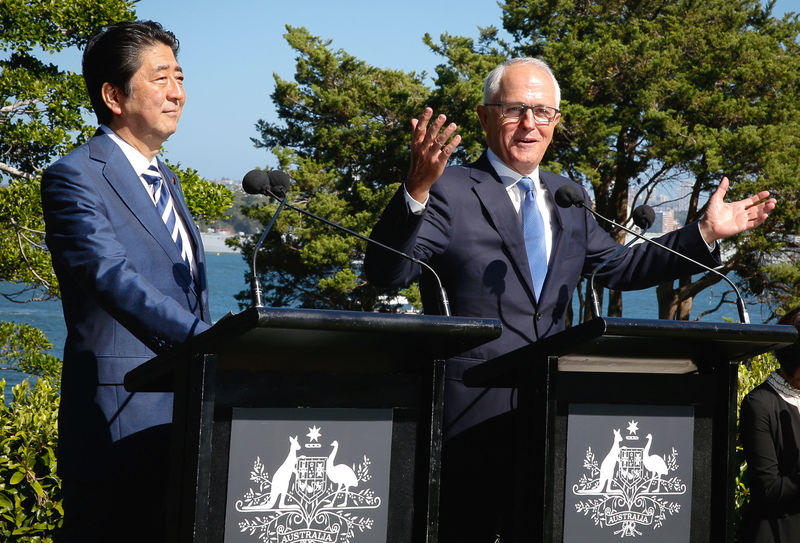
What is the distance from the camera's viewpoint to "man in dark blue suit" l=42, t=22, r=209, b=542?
6.49 feet

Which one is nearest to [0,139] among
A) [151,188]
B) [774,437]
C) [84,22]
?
[84,22]

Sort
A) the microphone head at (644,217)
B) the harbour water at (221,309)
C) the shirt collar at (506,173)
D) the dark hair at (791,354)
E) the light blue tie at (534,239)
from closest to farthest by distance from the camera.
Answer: the microphone head at (644,217) < the light blue tie at (534,239) < the shirt collar at (506,173) < the dark hair at (791,354) < the harbour water at (221,309)

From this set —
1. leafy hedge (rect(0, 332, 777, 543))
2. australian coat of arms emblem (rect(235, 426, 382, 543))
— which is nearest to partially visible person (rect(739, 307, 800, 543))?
australian coat of arms emblem (rect(235, 426, 382, 543))

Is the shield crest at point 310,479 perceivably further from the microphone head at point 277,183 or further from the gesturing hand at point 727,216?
the gesturing hand at point 727,216

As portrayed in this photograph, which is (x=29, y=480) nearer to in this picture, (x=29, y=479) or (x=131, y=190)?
(x=29, y=479)

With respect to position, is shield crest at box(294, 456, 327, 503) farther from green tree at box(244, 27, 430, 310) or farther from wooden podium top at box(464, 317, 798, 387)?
green tree at box(244, 27, 430, 310)

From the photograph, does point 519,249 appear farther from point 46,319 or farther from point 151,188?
point 46,319

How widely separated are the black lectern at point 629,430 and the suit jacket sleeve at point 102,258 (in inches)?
28.7

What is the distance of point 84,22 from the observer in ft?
30.0

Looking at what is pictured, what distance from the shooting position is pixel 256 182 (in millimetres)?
2094

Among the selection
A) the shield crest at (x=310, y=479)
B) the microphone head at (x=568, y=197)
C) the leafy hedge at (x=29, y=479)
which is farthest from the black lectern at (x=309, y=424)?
the leafy hedge at (x=29, y=479)

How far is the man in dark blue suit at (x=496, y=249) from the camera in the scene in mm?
2307

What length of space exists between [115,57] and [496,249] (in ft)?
3.87

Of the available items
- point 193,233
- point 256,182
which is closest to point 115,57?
point 193,233
